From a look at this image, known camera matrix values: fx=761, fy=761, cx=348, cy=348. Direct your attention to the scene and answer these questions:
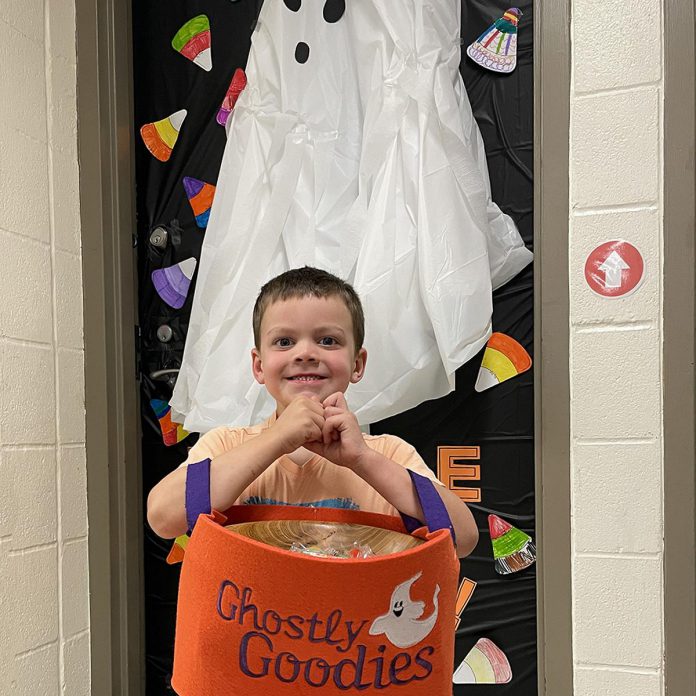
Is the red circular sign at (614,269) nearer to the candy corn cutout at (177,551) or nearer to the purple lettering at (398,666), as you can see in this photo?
the purple lettering at (398,666)

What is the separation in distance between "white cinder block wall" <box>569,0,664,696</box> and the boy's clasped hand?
0.46 m

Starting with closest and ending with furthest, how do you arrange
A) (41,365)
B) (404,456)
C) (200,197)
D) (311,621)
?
1. (311,621)
2. (404,456)
3. (41,365)
4. (200,197)

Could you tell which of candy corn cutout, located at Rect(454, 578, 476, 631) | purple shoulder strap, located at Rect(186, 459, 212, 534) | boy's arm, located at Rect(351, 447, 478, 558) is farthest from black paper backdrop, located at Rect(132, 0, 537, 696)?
purple shoulder strap, located at Rect(186, 459, 212, 534)

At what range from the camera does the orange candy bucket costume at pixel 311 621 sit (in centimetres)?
80

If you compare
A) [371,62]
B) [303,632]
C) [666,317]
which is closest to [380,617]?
[303,632]

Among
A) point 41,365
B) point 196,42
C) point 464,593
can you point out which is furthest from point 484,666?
point 196,42

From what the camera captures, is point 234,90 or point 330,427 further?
point 234,90

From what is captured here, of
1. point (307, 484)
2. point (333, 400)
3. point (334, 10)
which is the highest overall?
point (334, 10)

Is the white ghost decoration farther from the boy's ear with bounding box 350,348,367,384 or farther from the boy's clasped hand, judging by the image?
the boy's clasped hand

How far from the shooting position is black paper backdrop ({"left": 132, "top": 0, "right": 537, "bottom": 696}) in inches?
58.5

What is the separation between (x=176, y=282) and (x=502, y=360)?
0.74 meters

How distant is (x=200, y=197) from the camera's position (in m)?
1.70

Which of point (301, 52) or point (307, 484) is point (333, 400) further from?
point (301, 52)

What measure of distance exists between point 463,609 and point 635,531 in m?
0.44
